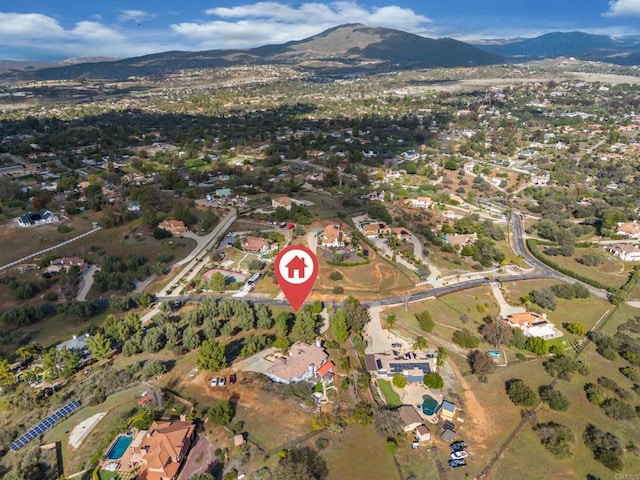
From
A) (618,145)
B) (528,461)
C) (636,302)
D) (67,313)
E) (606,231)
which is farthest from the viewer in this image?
(618,145)

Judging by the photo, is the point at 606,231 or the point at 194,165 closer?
the point at 606,231

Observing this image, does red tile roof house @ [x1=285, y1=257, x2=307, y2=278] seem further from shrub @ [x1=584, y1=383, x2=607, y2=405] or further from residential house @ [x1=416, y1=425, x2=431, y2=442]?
shrub @ [x1=584, y1=383, x2=607, y2=405]

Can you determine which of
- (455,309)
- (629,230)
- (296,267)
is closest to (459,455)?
(296,267)

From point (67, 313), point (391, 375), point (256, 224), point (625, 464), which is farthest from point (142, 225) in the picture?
point (625, 464)

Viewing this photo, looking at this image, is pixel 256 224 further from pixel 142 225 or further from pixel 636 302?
pixel 636 302

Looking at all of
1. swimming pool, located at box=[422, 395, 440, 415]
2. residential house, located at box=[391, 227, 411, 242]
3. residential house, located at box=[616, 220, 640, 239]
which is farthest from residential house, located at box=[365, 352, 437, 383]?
residential house, located at box=[616, 220, 640, 239]

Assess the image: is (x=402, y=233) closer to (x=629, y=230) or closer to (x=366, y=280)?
(x=366, y=280)

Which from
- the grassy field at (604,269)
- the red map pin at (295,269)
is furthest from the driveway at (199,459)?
the grassy field at (604,269)
